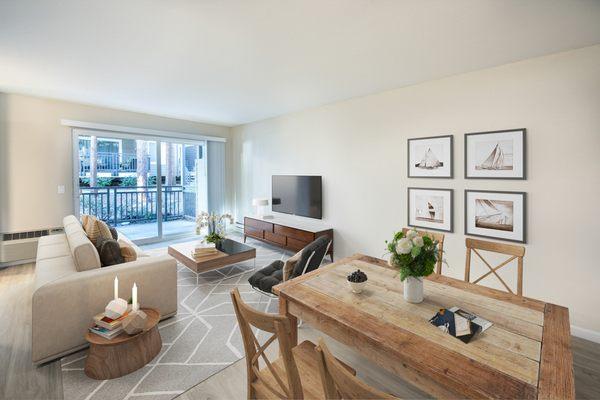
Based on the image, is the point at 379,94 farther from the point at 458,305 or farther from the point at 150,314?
the point at 150,314

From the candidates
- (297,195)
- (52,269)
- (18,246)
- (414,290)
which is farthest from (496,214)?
(18,246)

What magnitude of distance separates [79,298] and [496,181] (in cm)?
396

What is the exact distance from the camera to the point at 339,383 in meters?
0.84

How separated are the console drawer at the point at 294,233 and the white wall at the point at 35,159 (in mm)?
3499

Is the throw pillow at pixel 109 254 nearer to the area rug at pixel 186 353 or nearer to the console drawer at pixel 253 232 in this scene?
the area rug at pixel 186 353

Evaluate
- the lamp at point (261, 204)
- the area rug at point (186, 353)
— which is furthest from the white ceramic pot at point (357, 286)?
the lamp at point (261, 204)

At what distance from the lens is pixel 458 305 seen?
1.53 meters

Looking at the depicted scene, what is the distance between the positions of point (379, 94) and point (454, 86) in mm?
973

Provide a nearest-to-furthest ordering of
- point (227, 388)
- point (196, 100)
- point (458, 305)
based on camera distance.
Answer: point (458, 305) < point (227, 388) < point (196, 100)

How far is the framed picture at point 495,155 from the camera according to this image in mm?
2770

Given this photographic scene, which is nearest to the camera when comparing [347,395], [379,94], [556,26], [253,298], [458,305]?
[347,395]

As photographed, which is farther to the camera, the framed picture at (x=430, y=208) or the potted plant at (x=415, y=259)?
the framed picture at (x=430, y=208)

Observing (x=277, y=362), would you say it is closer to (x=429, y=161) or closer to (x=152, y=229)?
(x=429, y=161)

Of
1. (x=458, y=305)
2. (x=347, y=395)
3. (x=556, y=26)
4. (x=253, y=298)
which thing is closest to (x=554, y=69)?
(x=556, y=26)
